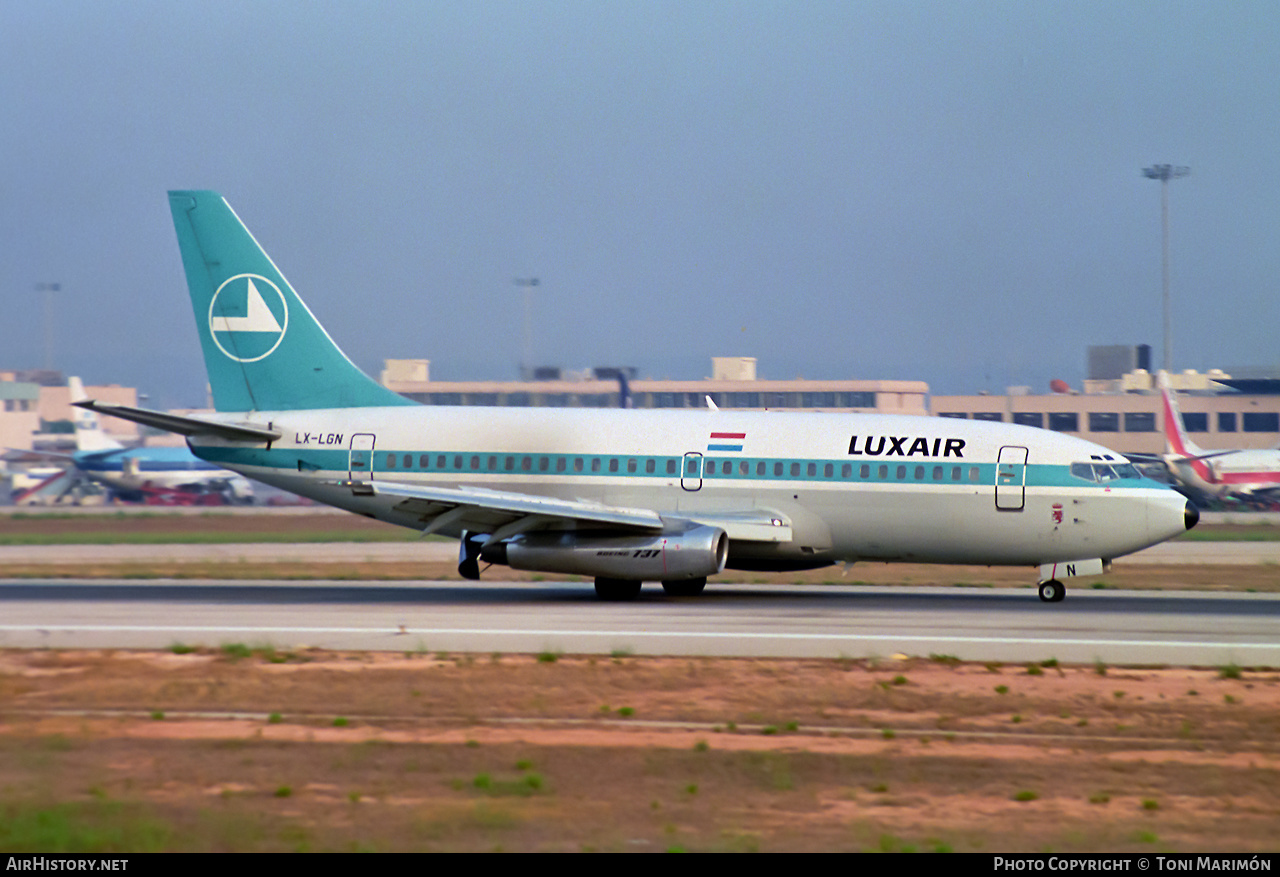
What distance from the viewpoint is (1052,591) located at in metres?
28.3

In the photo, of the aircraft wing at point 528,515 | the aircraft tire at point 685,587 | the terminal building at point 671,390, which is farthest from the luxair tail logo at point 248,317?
the terminal building at point 671,390

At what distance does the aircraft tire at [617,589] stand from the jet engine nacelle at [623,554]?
0.95 m

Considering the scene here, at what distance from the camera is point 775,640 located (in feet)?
A: 71.1

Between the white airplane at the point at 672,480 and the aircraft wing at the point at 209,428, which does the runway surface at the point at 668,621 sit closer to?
the white airplane at the point at 672,480

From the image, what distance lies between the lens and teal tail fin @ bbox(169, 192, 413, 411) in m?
33.0

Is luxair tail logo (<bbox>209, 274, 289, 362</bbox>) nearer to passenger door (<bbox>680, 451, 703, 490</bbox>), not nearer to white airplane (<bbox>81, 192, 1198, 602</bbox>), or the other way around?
white airplane (<bbox>81, 192, 1198, 602</bbox>)

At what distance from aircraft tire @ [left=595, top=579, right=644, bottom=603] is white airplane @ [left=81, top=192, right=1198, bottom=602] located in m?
0.03

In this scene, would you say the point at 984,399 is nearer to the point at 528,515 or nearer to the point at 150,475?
the point at 150,475

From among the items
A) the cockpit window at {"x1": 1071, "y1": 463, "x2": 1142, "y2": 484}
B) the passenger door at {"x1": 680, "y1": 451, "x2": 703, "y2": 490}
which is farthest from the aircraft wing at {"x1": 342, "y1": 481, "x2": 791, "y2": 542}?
the cockpit window at {"x1": 1071, "y1": 463, "x2": 1142, "y2": 484}

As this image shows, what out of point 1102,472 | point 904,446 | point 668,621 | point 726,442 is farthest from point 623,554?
point 1102,472

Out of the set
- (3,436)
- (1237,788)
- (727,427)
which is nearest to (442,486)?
(727,427)

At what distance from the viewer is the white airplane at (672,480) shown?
1087 inches
